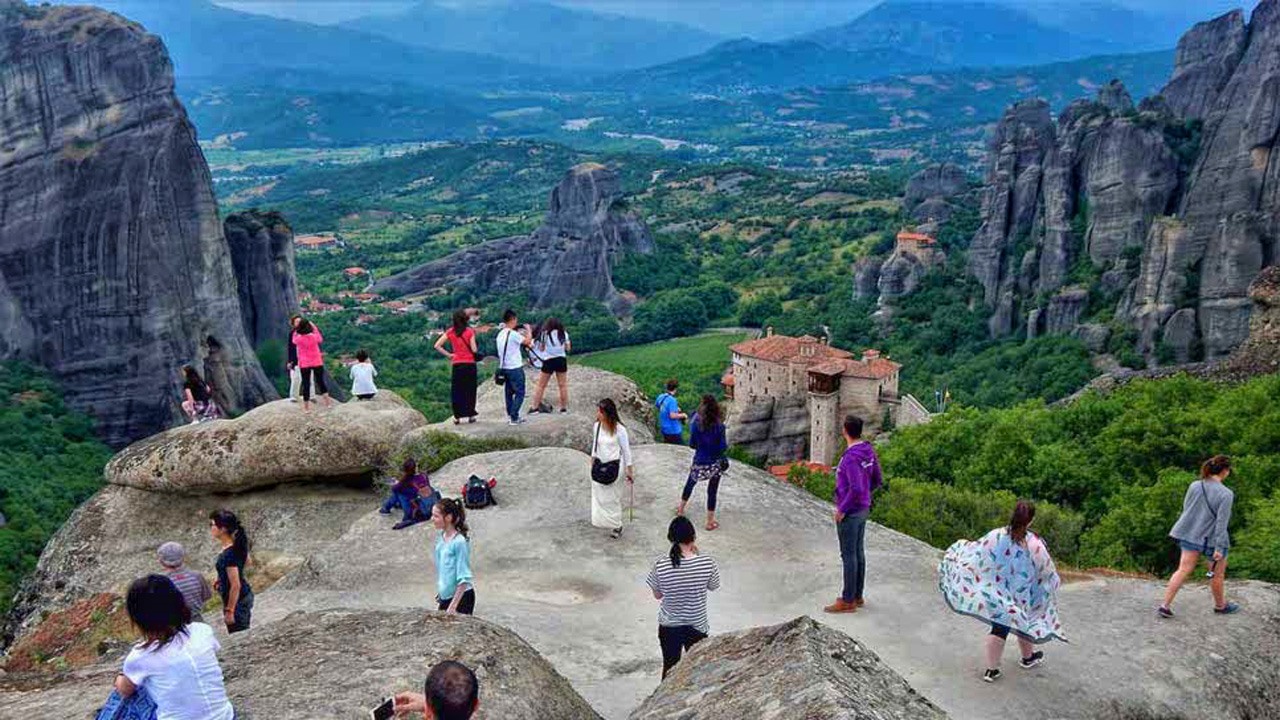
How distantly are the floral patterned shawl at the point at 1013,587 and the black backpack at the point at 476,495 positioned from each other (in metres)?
8.16

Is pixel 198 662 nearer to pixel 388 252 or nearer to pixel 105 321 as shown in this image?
pixel 105 321

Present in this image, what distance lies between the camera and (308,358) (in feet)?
A: 65.0

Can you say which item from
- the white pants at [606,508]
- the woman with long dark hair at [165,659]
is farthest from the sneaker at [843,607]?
the woman with long dark hair at [165,659]

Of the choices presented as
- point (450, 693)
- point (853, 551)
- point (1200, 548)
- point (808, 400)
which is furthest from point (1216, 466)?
point (808, 400)

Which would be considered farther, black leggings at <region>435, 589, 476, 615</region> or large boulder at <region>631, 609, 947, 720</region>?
black leggings at <region>435, 589, 476, 615</region>

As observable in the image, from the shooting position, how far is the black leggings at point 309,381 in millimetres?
20281

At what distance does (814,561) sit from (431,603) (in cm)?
507

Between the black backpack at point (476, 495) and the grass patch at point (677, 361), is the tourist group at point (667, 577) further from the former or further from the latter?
the grass patch at point (677, 361)

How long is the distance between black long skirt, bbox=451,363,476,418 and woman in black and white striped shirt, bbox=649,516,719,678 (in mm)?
9383

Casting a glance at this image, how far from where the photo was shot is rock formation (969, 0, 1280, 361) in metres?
48.1

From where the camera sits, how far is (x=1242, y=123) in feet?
175

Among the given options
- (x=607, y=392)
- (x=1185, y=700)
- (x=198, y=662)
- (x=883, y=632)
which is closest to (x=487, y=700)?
(x=198, y=662)

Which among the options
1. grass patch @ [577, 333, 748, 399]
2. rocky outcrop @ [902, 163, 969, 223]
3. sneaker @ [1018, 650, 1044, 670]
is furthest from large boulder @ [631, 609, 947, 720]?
rocky outcrop @ [902, 163, 969, 223]

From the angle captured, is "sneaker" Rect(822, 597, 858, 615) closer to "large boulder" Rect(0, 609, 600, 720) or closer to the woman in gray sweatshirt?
the woman in gray sweatshirt
